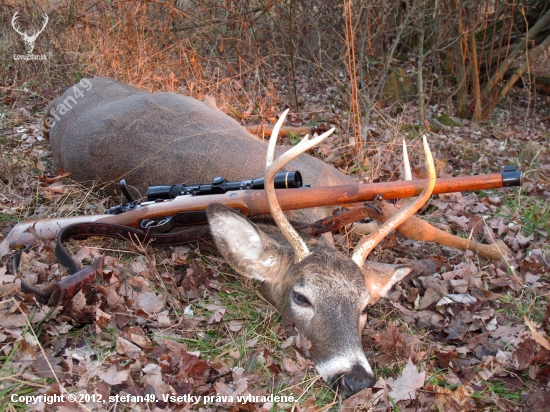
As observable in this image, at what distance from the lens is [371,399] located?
2.89m

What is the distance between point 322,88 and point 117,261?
6.04 metres

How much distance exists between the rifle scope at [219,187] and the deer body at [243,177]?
35 centimetres

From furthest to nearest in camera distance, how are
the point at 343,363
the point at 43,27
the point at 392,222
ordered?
the point at 43,27 < the point at 392,222 < the point at 343,363

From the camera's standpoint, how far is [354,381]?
9.41 ft

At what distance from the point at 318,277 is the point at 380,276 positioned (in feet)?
1.80

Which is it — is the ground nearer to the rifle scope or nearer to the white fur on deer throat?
the white fur on deer throat

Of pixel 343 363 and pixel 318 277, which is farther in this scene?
pixel 318 277

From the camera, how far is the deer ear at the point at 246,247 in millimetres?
3523

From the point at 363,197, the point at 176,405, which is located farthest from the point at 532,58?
the point at 176,405

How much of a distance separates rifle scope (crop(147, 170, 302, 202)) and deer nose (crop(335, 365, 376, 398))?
144 centimetres

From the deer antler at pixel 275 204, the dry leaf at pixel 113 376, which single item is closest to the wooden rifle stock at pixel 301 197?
the deer antler at pixel 275 204

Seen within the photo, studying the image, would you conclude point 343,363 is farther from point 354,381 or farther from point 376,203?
point 376,203

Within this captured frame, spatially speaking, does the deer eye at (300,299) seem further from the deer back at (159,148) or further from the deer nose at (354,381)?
the deer back at (159,148)

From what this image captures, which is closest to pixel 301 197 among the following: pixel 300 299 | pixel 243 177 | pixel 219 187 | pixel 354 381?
pixel 219 187
